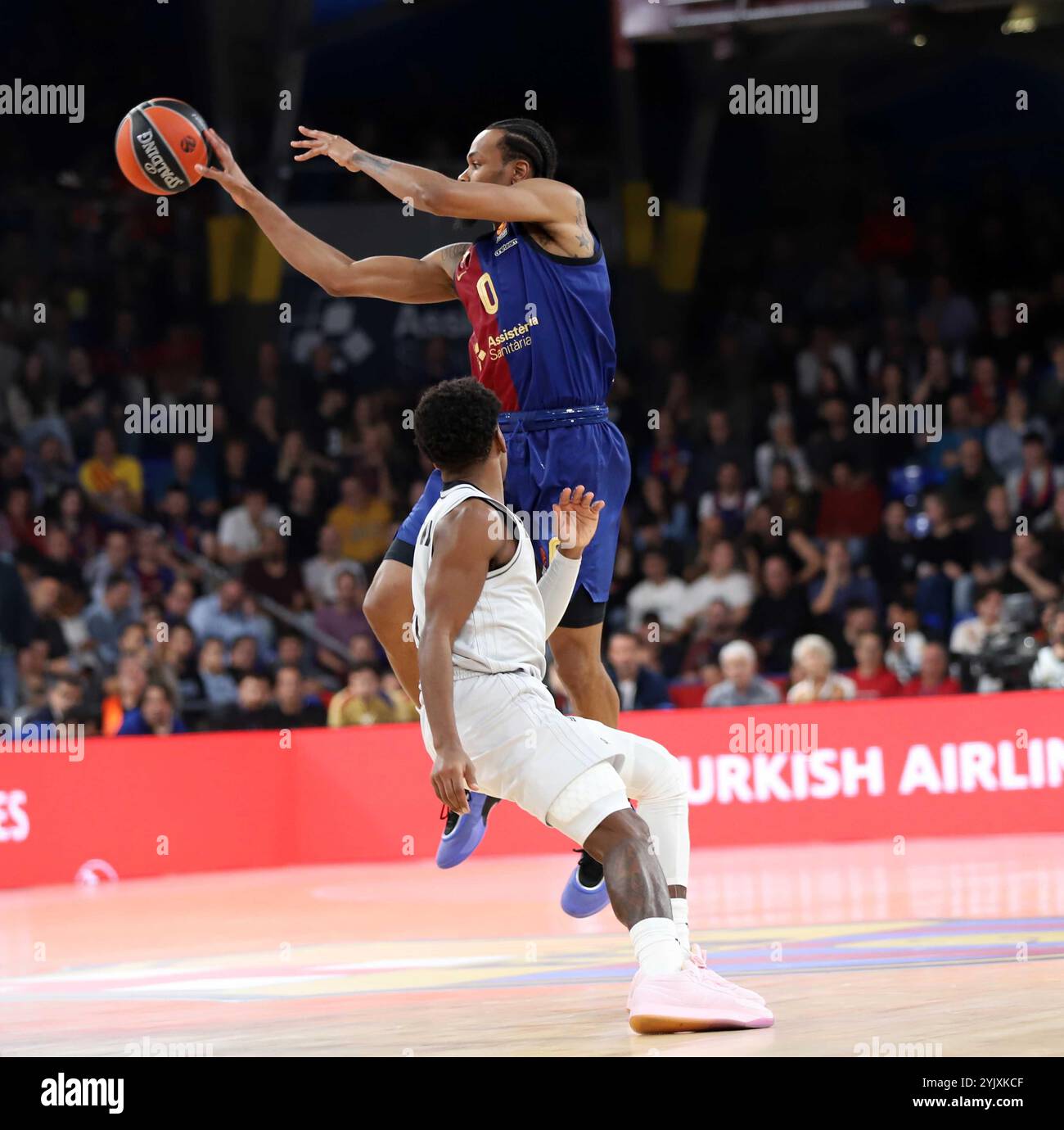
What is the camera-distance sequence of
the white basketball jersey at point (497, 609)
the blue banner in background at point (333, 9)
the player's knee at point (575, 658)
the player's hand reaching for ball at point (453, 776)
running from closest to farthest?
the player's hand reaching for ball at point (453, 776), the white basketball jersey at point (497, 609), the player's knee at point (575, 658), the blue banner in background at point (333, 9)

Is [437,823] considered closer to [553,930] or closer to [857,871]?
[857,871]

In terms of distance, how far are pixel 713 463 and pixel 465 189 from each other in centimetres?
970

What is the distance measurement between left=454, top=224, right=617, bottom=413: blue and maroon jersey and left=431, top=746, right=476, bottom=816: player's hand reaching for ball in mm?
1801

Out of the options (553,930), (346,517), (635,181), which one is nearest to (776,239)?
(635,181)

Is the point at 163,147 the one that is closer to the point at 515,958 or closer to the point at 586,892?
the point at 586,892

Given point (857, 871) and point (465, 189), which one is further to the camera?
point (857, 871)

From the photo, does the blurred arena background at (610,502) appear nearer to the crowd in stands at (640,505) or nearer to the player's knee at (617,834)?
the crowd in stands at (640,505)

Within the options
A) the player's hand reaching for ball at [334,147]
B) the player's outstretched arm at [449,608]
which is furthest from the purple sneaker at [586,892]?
the player's hand reaching for ball at [334,147]

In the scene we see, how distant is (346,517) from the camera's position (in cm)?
1490

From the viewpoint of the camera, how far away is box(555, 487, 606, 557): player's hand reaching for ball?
5414 millimetres

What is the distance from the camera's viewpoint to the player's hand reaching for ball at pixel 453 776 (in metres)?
4.61

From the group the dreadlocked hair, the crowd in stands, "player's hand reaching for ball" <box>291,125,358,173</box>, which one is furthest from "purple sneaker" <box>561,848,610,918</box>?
the crowd in stands

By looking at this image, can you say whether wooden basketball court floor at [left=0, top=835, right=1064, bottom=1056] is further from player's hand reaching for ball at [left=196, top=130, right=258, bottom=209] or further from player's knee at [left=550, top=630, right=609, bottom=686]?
player's hand reaching for ball at [left=196, top=130, right=258, bottom=209]

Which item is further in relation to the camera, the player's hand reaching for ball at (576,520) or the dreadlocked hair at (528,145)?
the dreadlocked hair at (528,145)
